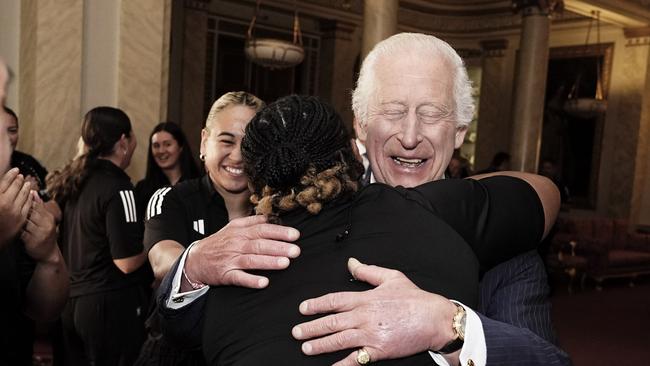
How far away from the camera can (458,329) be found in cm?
107

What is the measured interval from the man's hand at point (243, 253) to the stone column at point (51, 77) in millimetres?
3426

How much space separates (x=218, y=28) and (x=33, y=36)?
722cm

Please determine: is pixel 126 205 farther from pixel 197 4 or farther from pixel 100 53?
pixel 197 4

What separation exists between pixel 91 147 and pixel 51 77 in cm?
123

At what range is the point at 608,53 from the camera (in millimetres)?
12242

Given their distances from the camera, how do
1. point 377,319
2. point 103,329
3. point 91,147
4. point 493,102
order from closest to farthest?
point 377,319, point 103,329, point 91,147, point 493,102


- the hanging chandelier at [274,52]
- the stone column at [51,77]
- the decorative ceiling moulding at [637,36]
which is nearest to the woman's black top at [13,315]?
the stone column at [51,77]

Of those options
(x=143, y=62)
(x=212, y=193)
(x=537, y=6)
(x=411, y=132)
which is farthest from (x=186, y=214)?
(x=537, y=6)

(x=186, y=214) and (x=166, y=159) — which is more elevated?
(x=166, y=159)

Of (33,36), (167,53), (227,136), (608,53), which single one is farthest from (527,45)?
(227,136)

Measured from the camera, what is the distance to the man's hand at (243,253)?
1080 millimetres

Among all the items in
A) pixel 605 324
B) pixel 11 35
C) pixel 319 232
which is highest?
pixel 11 35

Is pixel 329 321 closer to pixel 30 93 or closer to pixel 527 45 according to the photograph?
pixel 30 93

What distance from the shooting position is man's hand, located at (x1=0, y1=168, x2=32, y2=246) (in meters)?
1.64
